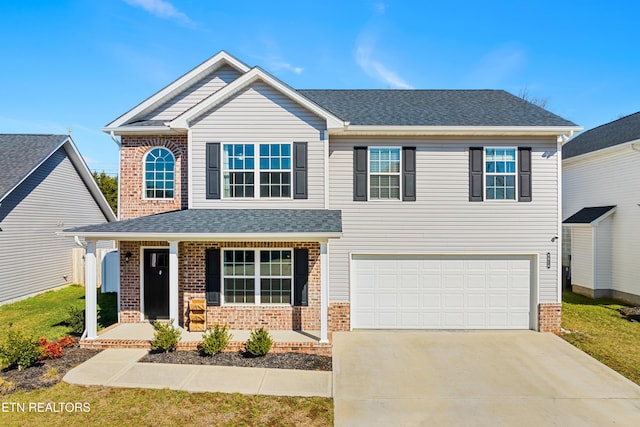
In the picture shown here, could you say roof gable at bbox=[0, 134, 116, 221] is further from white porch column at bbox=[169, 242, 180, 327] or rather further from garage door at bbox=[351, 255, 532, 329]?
garage door at bbox=[351, 255, 532, 329]

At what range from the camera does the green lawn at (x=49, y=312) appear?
10016 mm

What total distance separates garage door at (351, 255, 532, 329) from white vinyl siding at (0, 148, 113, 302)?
1323 cm

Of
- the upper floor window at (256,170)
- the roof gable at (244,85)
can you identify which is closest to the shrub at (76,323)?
the upper floor window at (256,170)

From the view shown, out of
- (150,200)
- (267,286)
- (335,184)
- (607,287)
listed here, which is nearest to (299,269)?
(267,286)

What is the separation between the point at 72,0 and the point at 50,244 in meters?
10.1

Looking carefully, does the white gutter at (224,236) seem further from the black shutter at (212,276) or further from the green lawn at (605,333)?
the green lawn at (605,333)

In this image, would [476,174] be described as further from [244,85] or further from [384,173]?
[244,85]

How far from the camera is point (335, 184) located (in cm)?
1033

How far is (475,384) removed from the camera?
689cm

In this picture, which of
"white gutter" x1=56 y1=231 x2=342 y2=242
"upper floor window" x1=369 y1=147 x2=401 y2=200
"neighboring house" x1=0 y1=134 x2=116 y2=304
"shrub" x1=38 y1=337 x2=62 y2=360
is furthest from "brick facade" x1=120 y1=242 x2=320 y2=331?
"neighboring house" x1=0 y1=134 x2=116 y2=304

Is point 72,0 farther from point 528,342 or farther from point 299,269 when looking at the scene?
point 528,342

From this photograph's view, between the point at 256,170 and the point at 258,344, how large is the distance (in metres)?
4.57

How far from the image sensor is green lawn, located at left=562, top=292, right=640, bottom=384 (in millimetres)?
8023

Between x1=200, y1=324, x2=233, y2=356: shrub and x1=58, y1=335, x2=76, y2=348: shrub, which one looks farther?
x1=58, y1=335, x2=76, y2=348: shrub
